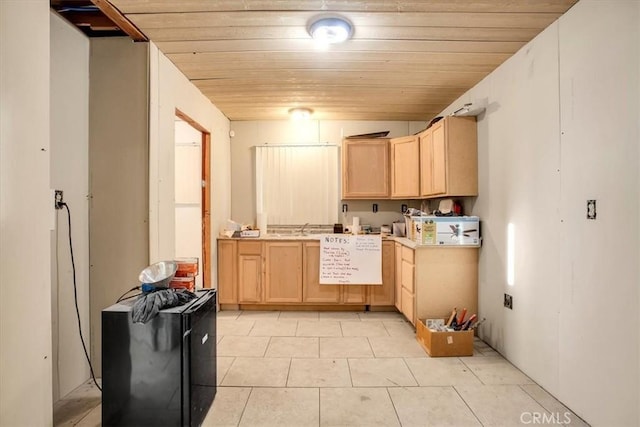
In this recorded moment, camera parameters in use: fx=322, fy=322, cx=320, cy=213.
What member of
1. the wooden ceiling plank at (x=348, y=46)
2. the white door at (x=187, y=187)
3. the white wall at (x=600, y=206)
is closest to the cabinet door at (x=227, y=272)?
the white door at (x=187, y=187)

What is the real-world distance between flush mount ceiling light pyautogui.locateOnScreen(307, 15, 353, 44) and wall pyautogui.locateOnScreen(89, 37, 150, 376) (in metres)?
1.29

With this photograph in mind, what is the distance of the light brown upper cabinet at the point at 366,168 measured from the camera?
4.19 m

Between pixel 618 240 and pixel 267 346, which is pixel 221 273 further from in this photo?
pixel 618 240

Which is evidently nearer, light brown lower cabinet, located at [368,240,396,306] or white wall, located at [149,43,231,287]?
white wall, located at [149,43,231,287]

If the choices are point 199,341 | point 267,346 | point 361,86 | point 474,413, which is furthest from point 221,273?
point 474,413

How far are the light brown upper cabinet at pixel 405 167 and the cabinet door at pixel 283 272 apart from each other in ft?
4.71

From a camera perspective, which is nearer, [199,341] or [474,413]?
[199,341]

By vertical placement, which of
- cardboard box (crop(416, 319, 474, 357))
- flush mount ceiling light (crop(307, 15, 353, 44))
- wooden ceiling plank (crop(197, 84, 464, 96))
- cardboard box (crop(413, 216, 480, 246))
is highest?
wooden ceiling plank (crop(197, 84, 464, 96))

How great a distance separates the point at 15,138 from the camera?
1.42 m

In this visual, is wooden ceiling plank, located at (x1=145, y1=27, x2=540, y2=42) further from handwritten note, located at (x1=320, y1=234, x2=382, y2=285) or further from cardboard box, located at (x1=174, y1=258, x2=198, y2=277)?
handwritten note, located at (x1=320, y1=234, x2=382, y2=285)

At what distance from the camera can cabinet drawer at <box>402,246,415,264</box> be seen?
10.5 ft

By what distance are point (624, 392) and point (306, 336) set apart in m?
2.31

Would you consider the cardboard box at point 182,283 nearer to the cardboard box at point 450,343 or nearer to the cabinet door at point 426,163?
the cardboard box at point 450,343

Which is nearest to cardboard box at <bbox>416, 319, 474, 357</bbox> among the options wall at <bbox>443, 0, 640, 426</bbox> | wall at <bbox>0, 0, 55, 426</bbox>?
wall at <bbox>443, 0, 640, 426</bbox>
